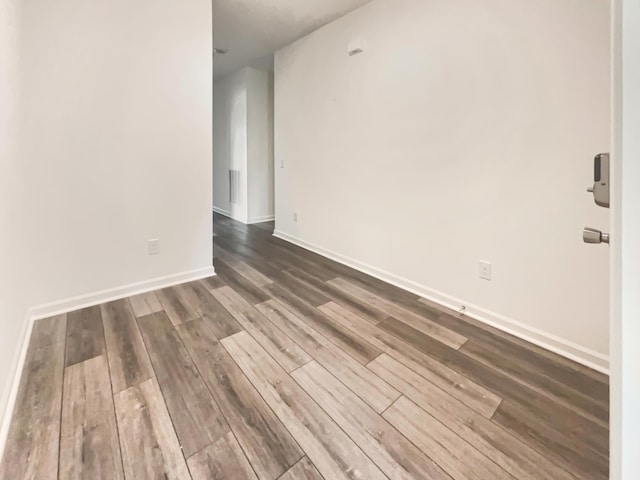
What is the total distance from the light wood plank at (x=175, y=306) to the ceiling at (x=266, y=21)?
258cm

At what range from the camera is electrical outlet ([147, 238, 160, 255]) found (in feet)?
8.01

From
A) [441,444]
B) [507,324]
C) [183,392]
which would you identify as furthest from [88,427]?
[507,324]

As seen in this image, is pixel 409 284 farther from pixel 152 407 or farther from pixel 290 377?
pixel 152 407

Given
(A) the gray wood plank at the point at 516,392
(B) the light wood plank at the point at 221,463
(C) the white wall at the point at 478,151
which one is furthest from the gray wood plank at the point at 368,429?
(C) the white wall at the point at 478,151

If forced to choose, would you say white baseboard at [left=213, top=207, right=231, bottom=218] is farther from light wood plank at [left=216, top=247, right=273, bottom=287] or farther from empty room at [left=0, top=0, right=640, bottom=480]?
empty room at [left=0, top=0, right=640, bottom=480]

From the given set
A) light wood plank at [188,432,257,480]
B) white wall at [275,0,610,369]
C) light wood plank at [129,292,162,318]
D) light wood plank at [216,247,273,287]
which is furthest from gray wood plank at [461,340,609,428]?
light wood plank at [129,292,162,318]

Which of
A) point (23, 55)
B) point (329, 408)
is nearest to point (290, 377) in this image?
point (329, 408)

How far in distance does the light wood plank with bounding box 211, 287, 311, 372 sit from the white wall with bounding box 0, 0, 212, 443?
65 centimetres

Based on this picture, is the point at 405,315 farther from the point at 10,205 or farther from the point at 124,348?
the point at 10,205

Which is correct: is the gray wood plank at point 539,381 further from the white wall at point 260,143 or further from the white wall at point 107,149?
the white wall at point 260,143

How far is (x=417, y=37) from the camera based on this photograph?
2.27 m

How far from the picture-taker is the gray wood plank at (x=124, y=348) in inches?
57.3

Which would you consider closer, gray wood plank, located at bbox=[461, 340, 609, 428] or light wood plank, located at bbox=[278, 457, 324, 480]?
light wood plank, located at bbox=[278, 457, 324, 480]

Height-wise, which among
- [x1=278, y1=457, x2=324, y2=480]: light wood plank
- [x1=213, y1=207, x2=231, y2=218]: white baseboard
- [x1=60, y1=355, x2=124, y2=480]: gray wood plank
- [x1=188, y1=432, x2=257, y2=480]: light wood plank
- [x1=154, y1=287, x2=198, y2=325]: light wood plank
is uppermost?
[x1=213, y1=207, x2=231, y2=218]: white baseboard
